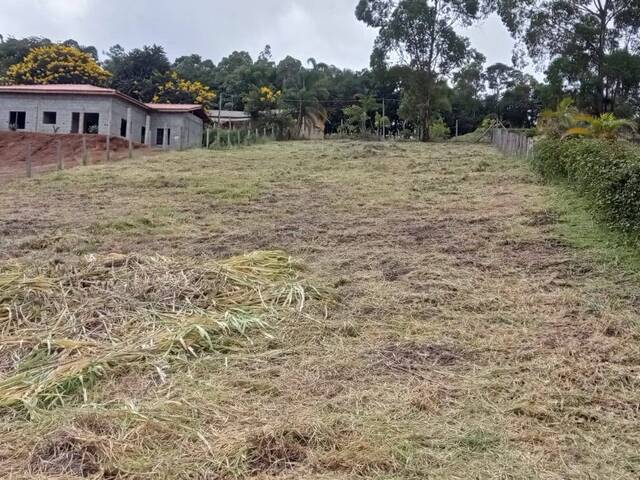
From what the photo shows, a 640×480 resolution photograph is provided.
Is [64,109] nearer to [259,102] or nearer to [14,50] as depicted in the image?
[259,102]

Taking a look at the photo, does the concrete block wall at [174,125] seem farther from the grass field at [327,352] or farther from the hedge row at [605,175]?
the grass field at [327,352]

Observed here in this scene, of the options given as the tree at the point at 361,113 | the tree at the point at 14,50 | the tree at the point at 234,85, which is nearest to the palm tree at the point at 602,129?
the tree at the point at 361,113

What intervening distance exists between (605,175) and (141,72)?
109 ft

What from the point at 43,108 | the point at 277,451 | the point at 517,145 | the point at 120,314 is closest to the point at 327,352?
the point at 277,451

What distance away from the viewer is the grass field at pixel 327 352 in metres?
2.33

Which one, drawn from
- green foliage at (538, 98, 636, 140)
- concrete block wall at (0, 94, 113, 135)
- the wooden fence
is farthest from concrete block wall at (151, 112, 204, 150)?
green foliage at (538, 98, 636, 140)

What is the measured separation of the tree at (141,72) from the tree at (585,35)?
67.2 feet

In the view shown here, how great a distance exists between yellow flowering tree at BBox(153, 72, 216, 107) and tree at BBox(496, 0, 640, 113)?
17.9 metres

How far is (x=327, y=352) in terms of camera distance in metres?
3.45

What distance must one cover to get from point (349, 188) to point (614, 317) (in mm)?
7160

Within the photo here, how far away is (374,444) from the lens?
7.82 feet

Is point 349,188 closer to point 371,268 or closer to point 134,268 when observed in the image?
point 371,268

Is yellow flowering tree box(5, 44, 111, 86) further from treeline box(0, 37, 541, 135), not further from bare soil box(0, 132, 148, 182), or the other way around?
bare soil box(0, 132, 148, 182)

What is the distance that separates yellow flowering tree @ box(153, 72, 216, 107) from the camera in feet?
108
